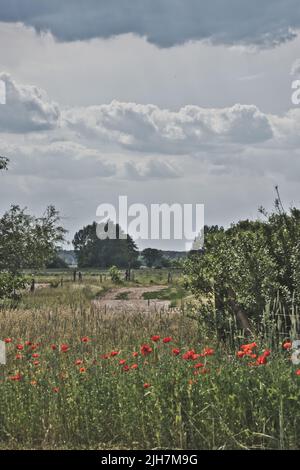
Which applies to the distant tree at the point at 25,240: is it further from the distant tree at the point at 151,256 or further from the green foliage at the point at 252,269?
the distant tree at the point at 151,256

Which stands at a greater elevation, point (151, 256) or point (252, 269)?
point (151, 256)

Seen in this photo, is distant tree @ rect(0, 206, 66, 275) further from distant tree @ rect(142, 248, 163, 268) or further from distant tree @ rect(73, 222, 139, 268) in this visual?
distant tree @ rect(142, 248, 163, 268)

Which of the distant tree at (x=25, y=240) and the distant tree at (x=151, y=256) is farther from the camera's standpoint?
the distant tree at (x=151, y=256)

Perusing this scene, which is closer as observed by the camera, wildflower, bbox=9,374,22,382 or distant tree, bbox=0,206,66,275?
wildflower, bbox=9,374,22,382

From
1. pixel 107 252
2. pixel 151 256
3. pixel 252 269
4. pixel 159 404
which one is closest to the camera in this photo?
pixel 159 404

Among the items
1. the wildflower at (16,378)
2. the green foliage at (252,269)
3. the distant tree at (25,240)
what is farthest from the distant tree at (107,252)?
the wildflower at (16,378)

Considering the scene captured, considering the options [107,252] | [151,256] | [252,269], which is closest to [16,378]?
[252,269]

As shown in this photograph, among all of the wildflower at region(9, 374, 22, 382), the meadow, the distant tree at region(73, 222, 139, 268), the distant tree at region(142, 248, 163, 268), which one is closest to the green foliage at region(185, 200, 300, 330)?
the meadow

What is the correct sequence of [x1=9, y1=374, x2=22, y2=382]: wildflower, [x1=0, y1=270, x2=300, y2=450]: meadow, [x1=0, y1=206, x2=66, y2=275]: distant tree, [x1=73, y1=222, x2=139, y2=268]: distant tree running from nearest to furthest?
[x1=0, y1=270, x2=300, y2=450]: meadow
[x1=9, y1=374, x2=22, y2=382]: wildflower
[x1=0, y1=206, x2=66, y2=275]: distant tree
[x1=73, y1=222, x2=139, y2=268]: distant tree

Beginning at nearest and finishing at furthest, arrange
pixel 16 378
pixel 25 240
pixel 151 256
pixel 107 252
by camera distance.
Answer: pixel 16 378, pixel 25 240, pixel 107 252, pixel 151 256

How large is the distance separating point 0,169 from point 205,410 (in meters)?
16.1

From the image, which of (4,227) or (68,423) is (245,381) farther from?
(4,227)

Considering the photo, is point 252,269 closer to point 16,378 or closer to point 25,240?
point 16,378

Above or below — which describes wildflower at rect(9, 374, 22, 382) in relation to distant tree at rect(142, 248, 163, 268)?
below
